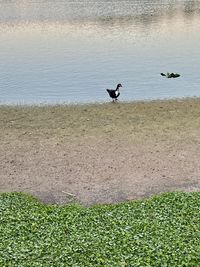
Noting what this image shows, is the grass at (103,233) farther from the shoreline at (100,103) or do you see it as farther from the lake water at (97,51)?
the lake water at (97,51)

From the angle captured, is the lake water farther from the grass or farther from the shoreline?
the grass

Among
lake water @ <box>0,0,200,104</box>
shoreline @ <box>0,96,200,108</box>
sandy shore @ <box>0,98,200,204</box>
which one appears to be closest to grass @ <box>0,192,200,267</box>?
sandy shore @ <box>0,98,200,204</box>

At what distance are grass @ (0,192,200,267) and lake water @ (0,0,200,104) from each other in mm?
12062

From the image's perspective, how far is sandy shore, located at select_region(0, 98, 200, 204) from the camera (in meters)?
16.1

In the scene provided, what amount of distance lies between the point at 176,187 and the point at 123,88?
12.7 m

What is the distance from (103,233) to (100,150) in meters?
6.25

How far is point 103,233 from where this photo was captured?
42.3 ft

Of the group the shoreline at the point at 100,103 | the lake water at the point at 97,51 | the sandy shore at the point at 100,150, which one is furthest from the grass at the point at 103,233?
the lake water at the point at 97,51

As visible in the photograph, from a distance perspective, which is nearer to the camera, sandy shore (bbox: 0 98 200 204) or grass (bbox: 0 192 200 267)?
grass (bbox: 0 192 200 267)

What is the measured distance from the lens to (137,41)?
39.0 meters

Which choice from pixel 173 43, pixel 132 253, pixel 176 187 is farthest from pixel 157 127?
pixel 173 43

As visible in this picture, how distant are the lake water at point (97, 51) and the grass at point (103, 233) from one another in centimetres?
1206

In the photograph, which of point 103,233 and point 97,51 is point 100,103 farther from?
point 103,233

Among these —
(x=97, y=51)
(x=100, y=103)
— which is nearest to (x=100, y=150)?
(x=100, y=103)
